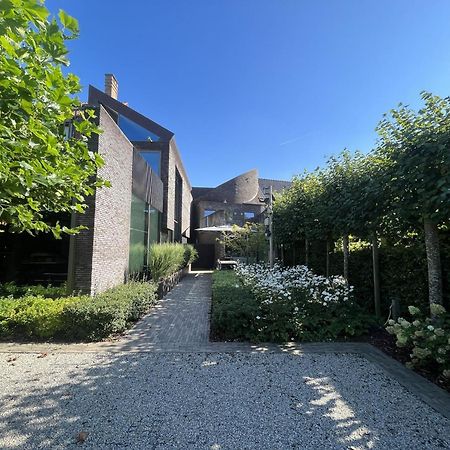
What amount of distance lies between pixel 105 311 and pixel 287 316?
328cm

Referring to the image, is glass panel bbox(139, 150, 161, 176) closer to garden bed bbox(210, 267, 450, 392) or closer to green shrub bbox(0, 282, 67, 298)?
green shrub bbox(0, 282, 67, 298)

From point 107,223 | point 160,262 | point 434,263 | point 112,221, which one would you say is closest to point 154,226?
point 160,262

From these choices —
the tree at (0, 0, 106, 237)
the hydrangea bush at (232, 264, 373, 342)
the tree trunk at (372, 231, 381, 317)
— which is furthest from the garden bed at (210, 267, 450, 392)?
the tree at (0, 0, 106, 237)

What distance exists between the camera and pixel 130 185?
357 inches

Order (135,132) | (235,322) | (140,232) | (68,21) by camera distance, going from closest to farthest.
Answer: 1. (68,21)
2. (235,322)
3. (140,232)
4. (135,132)

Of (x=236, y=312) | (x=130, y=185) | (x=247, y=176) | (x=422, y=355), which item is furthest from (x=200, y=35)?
(x=247, y=176)

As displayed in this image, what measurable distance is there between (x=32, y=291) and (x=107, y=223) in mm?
2175

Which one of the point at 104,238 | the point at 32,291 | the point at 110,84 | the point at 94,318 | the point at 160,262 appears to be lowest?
the point at 94,318

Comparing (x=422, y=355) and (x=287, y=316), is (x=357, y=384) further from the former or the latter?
(x=287, y=316)

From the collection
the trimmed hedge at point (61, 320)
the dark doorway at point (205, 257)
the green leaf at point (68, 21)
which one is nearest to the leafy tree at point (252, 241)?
the dark doorway at point (205, 257)

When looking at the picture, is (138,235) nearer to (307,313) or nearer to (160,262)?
(160,262)

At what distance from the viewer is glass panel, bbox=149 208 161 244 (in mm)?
12008

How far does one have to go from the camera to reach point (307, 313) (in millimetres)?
5680

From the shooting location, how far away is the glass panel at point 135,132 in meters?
14.3
